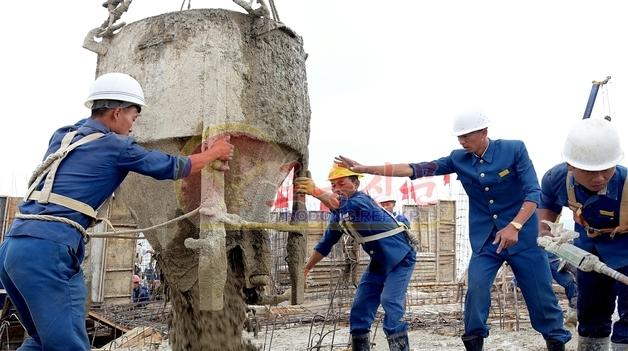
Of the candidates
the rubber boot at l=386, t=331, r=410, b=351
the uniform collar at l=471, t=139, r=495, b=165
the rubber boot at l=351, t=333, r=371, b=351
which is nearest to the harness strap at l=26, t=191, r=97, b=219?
the uniform collar at l=471, t=139, r=495, b=165

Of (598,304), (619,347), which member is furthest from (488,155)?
(619,347)

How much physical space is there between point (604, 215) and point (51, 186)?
10.6 feet

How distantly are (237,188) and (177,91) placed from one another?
741 mm

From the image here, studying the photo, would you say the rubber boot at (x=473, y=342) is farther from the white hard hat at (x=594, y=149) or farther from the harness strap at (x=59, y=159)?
the harness strap at (x=59, y=159)

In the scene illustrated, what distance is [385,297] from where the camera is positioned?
5.19 metres

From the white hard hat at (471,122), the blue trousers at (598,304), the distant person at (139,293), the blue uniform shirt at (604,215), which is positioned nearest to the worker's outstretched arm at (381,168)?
the white hard hat at (471,122)

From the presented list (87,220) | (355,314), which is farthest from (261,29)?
(355,314)

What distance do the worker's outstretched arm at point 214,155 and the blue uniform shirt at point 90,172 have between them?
0.33ft

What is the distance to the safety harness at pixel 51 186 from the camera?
314 centimetres

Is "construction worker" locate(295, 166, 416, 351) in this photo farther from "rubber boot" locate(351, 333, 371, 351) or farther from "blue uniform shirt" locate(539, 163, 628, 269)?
"blue uniform shirt" locate(539, 163, 628, 269)

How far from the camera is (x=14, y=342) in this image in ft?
27.7

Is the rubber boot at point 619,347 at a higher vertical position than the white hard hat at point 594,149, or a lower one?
lower

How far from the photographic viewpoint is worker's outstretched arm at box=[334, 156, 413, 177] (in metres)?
4.60

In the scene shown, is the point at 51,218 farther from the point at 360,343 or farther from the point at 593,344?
the point at 593,344
